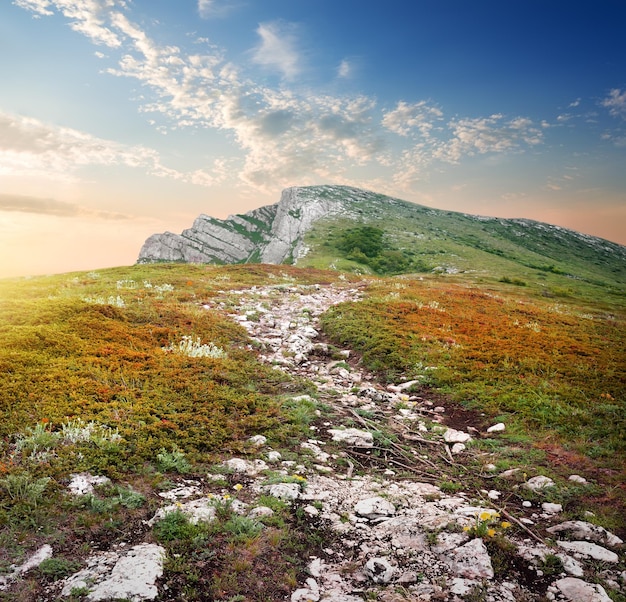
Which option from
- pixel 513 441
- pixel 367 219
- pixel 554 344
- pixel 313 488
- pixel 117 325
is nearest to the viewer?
pixel 313 488

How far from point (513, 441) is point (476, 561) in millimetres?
5365

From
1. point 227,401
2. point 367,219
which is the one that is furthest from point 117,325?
point 367,219

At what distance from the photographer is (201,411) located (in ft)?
30.5

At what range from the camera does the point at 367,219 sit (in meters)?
164

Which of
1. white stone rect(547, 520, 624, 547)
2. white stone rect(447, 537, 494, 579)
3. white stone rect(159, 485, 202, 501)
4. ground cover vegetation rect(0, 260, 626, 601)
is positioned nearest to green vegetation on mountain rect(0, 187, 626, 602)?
ground cover vegetation rect(0, 260, 626, 601)

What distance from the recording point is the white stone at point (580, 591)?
4691mm

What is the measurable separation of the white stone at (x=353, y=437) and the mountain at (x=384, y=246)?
77.2m

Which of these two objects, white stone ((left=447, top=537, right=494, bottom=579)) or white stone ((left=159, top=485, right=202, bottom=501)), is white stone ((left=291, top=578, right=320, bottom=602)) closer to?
white stone ((left=447, top=537, right=494, bottom=579))

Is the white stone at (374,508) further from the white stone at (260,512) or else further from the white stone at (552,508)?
the white stone at (552,508)

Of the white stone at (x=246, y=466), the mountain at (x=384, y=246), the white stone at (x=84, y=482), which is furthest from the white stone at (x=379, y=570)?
the mountain at (x=384, y=246)

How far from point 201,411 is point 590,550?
7.92 meters

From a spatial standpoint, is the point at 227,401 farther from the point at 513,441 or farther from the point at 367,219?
the point at 367,219

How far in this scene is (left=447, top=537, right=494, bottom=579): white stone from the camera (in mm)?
5129

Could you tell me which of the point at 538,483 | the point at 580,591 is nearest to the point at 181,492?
the point at 580,591
